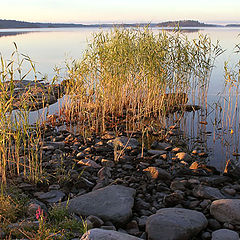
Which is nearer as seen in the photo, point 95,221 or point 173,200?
point 95,221

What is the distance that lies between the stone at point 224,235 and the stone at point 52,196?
5.78 feet

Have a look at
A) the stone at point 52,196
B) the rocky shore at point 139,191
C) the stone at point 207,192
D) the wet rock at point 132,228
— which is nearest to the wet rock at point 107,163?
the rocky shore at point 139,191

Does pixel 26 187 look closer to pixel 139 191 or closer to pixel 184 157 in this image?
pixel 139 191

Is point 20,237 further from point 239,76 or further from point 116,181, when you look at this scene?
point 239,76

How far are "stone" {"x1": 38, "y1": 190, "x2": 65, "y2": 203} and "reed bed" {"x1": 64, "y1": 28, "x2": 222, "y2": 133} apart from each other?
2752 millimetres

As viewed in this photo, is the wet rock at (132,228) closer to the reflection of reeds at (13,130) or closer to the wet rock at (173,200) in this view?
the wet rock at (173,200)

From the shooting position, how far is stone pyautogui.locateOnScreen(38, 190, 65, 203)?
355cm

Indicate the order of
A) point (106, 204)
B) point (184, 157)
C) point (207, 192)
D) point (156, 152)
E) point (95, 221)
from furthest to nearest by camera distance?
point (156, 152), point (184, 157), point (207, 192), point (106, 204), point (95, 221)

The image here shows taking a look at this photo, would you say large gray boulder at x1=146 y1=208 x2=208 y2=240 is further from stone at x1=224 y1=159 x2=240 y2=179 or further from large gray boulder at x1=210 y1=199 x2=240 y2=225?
stone at x1=224 y1=159 x2=240 y2=179

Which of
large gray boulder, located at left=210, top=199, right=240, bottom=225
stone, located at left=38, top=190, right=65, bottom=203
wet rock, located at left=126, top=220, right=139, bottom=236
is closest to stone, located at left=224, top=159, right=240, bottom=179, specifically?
large gray boulder, located at left=210, top=199, right=240, bottom=225

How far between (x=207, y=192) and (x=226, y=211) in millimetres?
511

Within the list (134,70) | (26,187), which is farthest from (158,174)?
(134,70)

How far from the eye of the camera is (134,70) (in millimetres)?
6973

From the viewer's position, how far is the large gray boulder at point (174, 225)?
2818 millimetres
